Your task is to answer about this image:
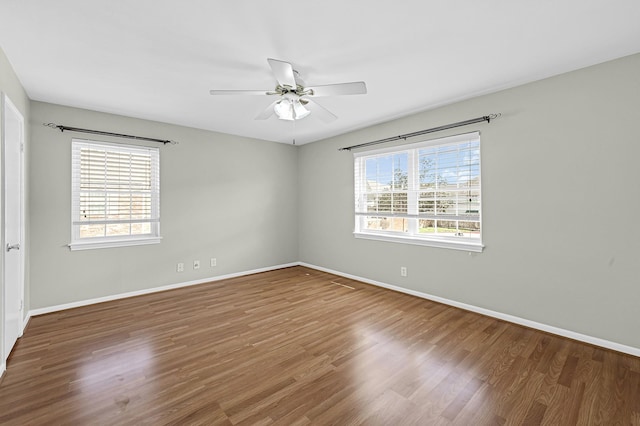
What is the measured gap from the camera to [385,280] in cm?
442

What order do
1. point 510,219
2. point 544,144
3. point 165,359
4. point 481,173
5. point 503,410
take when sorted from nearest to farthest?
point 503,410 < point 165,359 < point 544,144 < point 510,219 < point 481,173

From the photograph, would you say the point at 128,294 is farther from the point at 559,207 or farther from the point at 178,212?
the point at 559,207

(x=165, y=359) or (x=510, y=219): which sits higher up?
(x=510, y=219)

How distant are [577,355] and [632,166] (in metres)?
1.68

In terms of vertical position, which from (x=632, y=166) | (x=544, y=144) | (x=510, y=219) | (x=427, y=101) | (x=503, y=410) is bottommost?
(x=503, y=410)

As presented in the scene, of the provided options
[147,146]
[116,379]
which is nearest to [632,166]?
[116,379]

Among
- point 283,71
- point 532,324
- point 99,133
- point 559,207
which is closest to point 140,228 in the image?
point 99,133

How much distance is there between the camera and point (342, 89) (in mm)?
2436

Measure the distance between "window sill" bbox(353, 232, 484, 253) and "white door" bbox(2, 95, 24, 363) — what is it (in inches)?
160

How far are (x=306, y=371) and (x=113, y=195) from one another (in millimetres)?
3553

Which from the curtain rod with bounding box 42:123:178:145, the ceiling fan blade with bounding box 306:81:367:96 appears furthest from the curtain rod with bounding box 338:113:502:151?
the curtain rod with bounding box 42:123:178:145

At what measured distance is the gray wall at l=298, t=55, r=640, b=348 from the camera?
2492 millimetres

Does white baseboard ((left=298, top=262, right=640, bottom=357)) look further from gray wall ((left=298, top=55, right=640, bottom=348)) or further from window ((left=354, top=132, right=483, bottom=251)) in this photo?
window ((left=354, top=132, right=483, bottom=251))

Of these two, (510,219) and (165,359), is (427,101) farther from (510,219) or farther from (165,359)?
(165,359)
